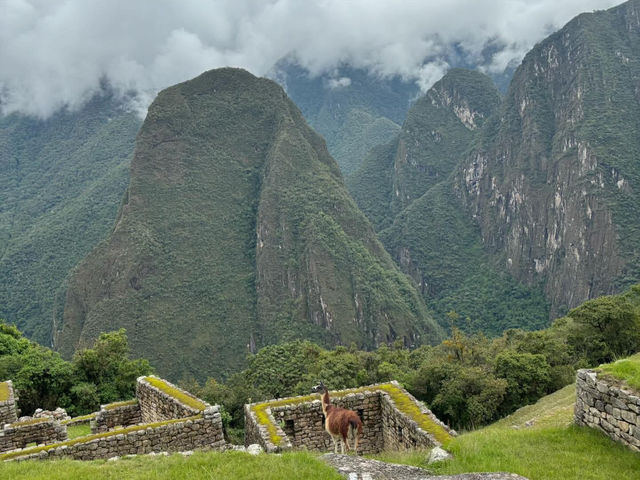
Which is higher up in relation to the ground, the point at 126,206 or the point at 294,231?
the point at 126,206

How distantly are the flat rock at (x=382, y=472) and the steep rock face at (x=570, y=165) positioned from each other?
4641 inches

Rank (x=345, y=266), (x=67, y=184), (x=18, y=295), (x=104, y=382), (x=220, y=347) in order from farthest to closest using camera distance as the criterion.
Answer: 1. (x=67, y=184)
2. (x=18, y=295)
3. (x=345, y=266)
4. (x=220, y=347)
5. (x=104, y=382)

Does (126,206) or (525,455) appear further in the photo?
(126,206)

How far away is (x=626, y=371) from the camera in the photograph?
18.5 ft

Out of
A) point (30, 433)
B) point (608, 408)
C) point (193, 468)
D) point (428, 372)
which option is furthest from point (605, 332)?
point (30, 433)

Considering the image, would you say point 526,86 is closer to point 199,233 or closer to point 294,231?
point 294,231

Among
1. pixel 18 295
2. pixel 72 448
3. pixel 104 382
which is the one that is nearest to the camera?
pixel 72 448

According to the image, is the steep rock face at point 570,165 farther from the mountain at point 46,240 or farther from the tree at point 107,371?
the mountain at point 46,240

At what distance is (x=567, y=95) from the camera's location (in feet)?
461

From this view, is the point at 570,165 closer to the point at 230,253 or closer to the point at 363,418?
the point at 230,253

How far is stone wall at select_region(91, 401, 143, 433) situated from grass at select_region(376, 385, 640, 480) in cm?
704

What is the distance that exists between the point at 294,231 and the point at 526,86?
96208 millimetres

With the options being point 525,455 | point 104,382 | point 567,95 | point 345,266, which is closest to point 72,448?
point 525,455

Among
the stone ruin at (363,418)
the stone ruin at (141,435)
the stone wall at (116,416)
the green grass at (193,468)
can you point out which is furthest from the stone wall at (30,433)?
the stone ruin at (363,418)
